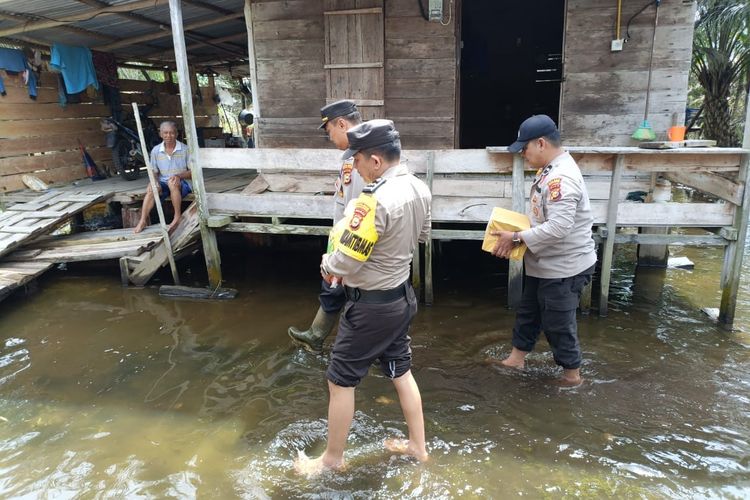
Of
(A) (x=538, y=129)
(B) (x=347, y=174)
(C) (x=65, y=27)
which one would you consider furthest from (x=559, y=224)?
(C) (x=65, y=27)

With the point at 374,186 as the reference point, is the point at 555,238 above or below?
below

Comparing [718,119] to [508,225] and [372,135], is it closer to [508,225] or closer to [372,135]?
[508,225]

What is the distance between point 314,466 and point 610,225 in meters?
3.74

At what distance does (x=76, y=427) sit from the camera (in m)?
3.67

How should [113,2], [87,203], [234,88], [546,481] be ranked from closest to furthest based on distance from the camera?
[546,481] < [113,2] < [87,203] < [234,88]

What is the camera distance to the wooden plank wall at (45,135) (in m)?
8.41

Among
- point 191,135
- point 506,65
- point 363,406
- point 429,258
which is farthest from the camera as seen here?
point 506,65

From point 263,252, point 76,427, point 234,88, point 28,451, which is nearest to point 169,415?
point 76,427

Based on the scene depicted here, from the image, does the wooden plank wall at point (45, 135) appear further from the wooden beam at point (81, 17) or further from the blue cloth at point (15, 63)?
the wooden beam at point (81, 17)

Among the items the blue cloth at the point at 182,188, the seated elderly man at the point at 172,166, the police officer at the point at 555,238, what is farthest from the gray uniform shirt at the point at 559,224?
Result: the blue cloth at the point at 182,188

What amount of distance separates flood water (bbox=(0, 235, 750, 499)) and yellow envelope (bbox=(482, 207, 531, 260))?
1128 mm

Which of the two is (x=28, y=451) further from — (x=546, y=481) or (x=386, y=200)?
(x=546, y=481)

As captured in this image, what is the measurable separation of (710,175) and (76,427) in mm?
6162

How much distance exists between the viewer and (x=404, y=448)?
3193 millimetres
